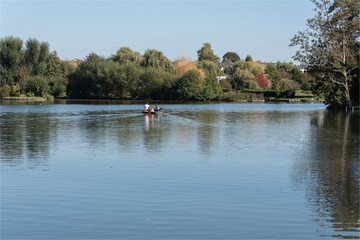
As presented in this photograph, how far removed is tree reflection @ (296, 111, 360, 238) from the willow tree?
1275 inches

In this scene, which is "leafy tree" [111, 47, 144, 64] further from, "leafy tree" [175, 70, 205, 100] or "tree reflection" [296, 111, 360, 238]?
"tree reflection" [296, 111, 360, 238]

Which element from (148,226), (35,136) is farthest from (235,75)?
(148,226)

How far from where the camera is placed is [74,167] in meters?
17.4

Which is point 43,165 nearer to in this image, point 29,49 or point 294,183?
point 294,183

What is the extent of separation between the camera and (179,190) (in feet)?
43.3

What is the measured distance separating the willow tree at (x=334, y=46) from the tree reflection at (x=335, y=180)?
32.4 meters

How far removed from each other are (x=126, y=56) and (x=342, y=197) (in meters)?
113

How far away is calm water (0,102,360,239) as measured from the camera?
965 centimetres

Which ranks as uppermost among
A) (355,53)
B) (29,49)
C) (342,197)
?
(29,49)

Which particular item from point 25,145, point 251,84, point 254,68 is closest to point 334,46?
point 25,145

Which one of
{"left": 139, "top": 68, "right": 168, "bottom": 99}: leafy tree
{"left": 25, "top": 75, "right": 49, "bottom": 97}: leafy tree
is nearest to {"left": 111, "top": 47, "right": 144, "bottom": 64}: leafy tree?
{"left": 139, "top": 68, "right": 168, "bottom": 99}: leafy tree

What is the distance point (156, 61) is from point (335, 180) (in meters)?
104

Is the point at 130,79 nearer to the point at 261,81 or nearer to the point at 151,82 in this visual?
the point at 151,82

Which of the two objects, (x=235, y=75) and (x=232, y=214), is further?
(x=235, y=75)
